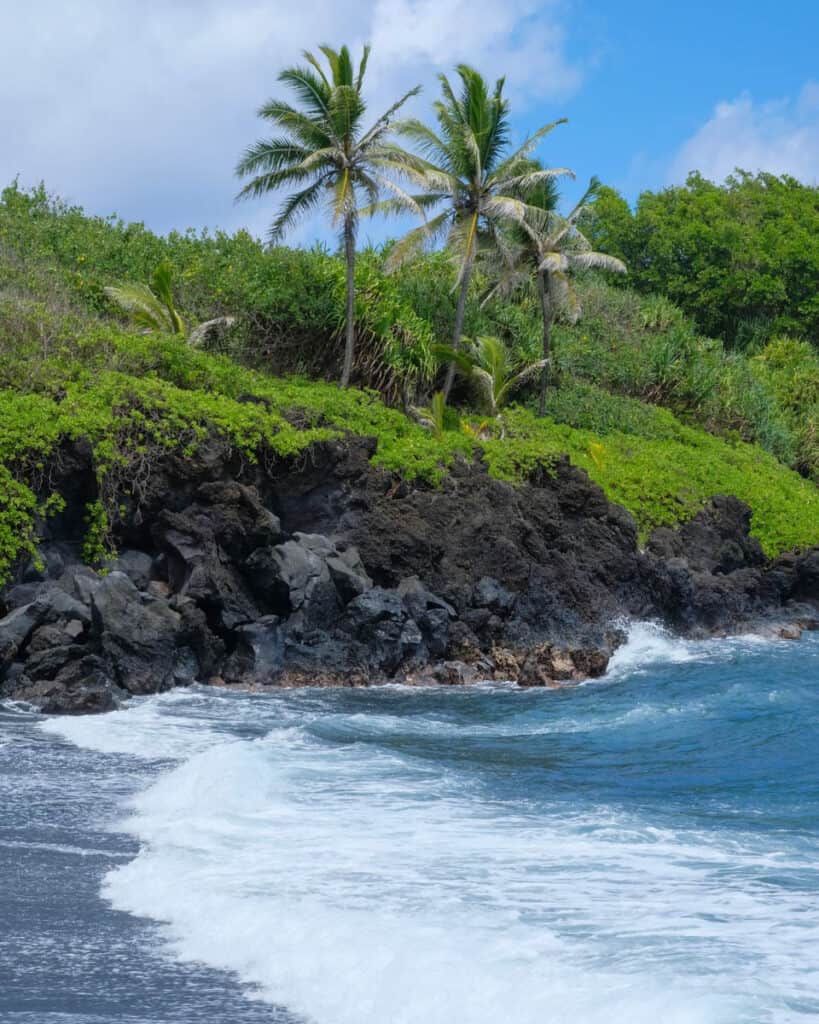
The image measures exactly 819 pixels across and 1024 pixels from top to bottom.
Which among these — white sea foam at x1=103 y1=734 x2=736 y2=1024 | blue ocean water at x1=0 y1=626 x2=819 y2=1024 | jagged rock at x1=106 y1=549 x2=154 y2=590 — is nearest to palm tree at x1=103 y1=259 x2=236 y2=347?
jagged rock at x1=106 y1=549 x2=154 y2=590

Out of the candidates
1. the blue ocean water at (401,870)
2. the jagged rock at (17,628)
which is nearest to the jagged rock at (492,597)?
the blue ocean water at (401,870)

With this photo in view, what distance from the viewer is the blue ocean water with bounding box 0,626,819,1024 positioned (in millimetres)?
5949

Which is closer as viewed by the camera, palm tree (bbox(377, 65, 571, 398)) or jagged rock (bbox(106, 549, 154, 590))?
jagged rock (bbox(106, 549, 154, 590))

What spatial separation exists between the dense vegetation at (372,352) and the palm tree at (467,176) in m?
0.07

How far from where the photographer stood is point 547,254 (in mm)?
32062

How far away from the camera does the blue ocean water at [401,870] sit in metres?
5.95

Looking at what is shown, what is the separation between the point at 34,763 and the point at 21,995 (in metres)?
5.42

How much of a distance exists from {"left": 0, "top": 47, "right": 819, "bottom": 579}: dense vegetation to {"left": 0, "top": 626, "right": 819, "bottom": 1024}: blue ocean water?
6162 mm

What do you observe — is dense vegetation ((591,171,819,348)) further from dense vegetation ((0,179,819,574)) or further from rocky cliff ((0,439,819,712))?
rocky cliff ((0,439,819,712))

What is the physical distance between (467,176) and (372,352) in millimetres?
4945

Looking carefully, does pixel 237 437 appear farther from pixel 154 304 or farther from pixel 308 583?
pixel 154 304

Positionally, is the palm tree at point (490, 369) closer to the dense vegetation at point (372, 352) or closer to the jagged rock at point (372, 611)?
the dense vegetation at point (372, 352)

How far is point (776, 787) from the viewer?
1135 centimetres

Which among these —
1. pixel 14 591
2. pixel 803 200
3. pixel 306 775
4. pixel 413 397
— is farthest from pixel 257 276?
pixel 803 200
